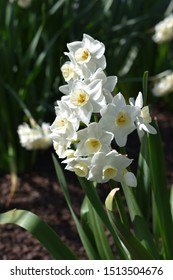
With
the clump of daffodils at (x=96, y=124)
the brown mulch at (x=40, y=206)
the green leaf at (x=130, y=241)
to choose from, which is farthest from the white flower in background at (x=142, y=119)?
the brown mulch at (x=40, y=206)

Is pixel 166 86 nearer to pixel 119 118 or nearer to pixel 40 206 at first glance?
pixel 40 206

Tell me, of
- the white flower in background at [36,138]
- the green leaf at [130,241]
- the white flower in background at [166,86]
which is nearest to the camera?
the green leaf at [130,241]

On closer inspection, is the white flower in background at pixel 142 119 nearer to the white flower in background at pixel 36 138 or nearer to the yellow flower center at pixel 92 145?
the yellow flower center at pixel 92 145

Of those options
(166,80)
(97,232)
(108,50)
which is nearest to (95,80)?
(97,232)

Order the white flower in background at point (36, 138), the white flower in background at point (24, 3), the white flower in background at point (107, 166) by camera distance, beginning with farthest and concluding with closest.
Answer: the white flower in background at point (24, 3) → the white flower in background at point (36, 138) → the white flower in background at point (107, 166)

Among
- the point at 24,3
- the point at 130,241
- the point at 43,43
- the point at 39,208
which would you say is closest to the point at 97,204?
the point at 130,241
